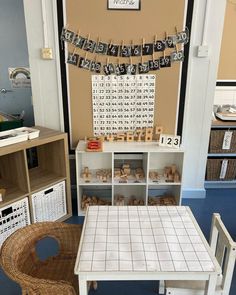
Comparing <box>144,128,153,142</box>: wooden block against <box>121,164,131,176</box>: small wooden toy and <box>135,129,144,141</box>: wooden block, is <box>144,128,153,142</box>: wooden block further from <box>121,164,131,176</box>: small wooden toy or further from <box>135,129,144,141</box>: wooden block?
<box>121,164,131,176</box>: small wooden toy

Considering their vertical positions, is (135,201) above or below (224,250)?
below

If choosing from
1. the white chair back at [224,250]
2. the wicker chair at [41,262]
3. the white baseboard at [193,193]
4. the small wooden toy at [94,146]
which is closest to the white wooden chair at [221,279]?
the white chair back at [224,250]

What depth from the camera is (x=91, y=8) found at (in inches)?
86.4

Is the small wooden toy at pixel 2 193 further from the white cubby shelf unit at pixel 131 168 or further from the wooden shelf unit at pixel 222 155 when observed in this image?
the wooden shelf unit at pixel 222 155

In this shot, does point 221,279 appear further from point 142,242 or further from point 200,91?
point 200,91

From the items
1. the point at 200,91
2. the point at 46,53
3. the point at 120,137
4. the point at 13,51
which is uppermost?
the point at 13,51

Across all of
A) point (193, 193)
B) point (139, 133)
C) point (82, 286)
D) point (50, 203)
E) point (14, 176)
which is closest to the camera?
point (82, 286)

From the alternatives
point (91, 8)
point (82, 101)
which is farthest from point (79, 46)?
point (82, 101)

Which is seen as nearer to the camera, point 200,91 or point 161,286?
point 161,286

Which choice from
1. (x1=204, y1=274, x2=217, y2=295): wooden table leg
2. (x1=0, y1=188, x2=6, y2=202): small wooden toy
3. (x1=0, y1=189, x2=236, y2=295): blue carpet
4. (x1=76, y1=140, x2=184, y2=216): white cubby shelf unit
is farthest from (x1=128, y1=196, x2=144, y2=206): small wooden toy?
(x1=204, y1=274, x2=217, y2=295): wooden table leg

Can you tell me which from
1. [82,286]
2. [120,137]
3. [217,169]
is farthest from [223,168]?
[82,286]

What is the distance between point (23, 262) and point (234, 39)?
10.4 feet

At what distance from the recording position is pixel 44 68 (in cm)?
236

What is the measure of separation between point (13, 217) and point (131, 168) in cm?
121
